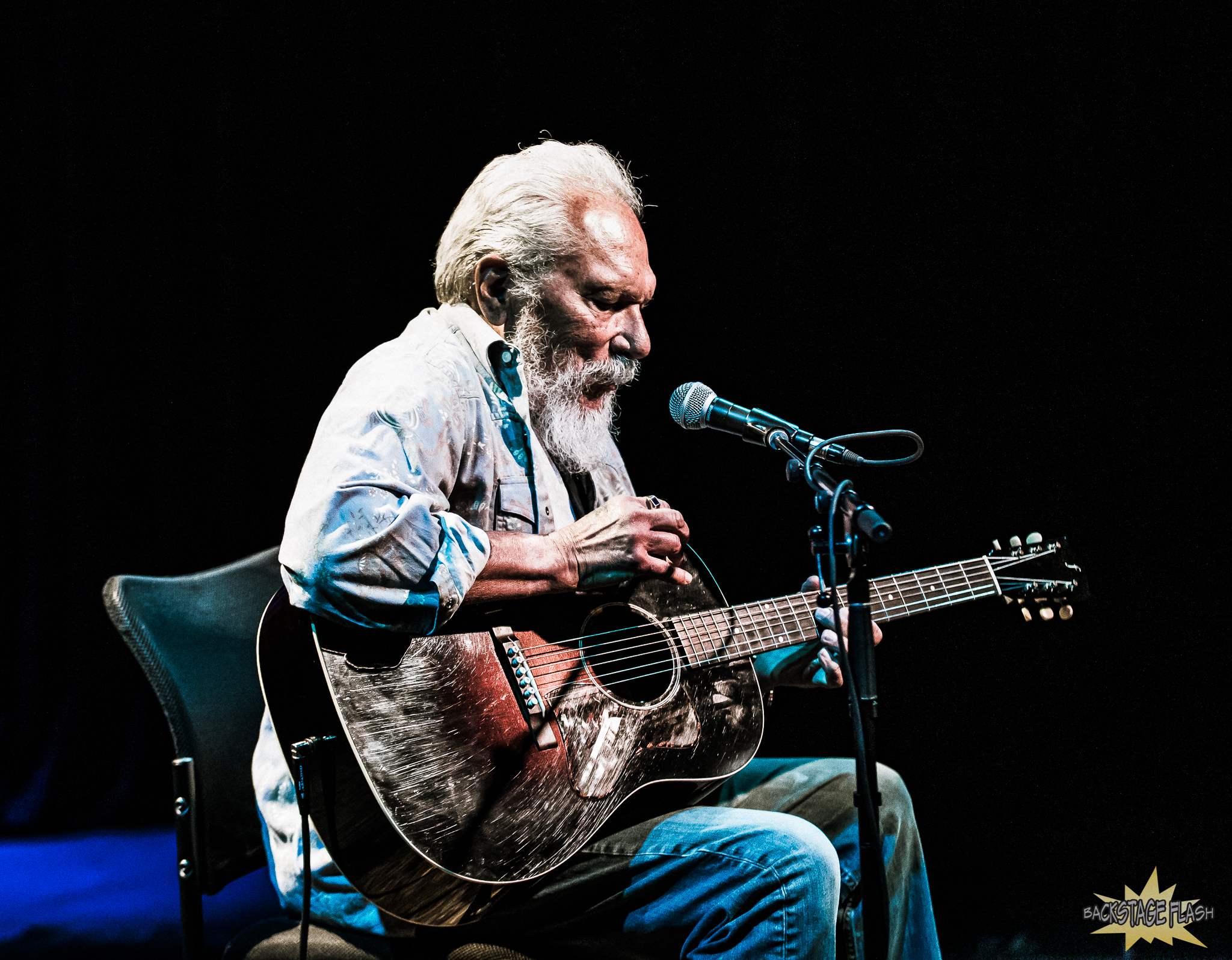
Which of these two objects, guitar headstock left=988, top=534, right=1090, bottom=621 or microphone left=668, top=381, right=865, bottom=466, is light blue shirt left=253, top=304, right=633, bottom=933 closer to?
microphone left=668, top=381, right=865, bottom=466

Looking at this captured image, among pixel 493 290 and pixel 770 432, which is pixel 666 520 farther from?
pixel 493 290

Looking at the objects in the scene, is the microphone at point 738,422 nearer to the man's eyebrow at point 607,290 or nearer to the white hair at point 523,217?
the man's eyebrow at point 607,290

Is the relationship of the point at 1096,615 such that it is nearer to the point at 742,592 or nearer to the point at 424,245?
the point at 742,592

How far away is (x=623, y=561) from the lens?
179 cm

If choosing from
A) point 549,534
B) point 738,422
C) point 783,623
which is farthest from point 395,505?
point 783,623

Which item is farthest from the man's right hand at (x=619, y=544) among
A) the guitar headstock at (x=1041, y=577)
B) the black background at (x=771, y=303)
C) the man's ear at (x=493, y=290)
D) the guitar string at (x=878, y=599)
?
the black background at (x=771, y=303)

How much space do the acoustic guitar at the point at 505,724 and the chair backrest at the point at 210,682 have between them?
0.26 metres

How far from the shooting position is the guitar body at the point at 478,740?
1413 mm

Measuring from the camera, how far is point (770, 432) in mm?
1646

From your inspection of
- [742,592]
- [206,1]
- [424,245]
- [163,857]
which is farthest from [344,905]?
[206,1]

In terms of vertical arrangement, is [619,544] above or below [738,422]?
below

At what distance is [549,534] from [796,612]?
58cm

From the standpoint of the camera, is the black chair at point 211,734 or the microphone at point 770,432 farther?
the black chair at point 211,734

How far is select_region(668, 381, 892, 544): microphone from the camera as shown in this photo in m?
1.37
